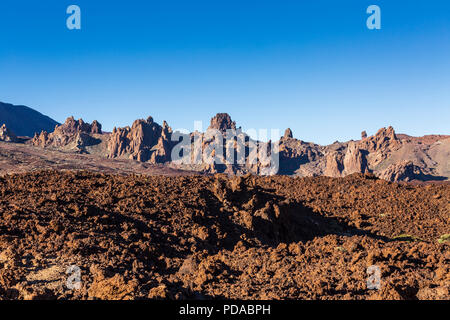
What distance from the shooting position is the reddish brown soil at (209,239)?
922cm

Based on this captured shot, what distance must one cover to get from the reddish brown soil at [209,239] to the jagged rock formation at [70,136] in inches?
6162

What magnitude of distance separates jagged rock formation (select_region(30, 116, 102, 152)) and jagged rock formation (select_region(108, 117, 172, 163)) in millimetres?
13905

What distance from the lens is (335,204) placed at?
914 inches

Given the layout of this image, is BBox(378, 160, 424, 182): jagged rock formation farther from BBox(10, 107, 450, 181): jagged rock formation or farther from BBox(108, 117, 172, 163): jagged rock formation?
BBox(108, 117, 172, 163): jagged rock formation

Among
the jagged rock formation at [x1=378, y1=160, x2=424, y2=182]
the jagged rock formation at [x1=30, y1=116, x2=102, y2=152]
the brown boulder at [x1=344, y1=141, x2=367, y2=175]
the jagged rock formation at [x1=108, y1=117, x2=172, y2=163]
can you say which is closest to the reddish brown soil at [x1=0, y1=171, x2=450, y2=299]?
the jagged rock formation at [x1=378, y1=160, x2=424, y2=182]

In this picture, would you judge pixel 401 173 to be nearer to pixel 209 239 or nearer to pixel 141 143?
pixel 141 143

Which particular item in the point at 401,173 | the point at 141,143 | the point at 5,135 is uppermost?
the point at 5,135

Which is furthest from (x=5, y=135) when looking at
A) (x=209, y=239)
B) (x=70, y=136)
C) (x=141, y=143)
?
(x=209, y=239)

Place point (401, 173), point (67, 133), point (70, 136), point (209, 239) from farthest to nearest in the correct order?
point (67, 133) → point (70, 136) → point (401, 173) → point (209, 239)

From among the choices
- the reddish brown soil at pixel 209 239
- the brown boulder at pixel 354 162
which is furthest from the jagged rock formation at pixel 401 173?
the reddish brown soil at pixel 209 239

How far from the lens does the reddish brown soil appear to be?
9.22m

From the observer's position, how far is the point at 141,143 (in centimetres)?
17375

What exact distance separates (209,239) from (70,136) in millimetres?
182328
